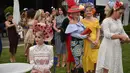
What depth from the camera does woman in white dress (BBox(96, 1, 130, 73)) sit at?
6285 mm

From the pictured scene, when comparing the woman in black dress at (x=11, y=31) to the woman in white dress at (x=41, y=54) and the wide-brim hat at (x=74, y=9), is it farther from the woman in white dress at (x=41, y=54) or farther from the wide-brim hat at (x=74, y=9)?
the woman in white dress at (x=41, y=54)

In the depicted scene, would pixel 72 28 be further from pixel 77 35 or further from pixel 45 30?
pixel 45 30

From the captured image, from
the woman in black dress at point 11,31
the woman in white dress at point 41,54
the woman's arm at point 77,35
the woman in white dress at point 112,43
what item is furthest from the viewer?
the woman in black dress at point 11,31

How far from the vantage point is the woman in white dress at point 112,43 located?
6.29m

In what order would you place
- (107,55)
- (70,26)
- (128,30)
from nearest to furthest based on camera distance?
(107,55) → (70,26) → (128,30)

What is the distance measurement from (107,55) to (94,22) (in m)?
1.37

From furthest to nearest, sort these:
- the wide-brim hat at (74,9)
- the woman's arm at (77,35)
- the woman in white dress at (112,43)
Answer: the wide-brim hat at (74,9) < the woman's arm at (77,35) < the woman in white dress at (112,43)

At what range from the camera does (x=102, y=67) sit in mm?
6570

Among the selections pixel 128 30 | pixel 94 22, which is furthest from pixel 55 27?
pixel 128 30

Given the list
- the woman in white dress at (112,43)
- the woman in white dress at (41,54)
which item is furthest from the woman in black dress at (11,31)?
the woman in white dress at (41,54)

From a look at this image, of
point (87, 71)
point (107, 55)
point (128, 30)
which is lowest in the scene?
point (128, 30)

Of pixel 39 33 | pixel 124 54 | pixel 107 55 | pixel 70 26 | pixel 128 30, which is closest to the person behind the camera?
pixel 39 33

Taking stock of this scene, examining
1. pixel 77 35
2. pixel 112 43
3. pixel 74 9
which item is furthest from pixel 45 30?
pixel 74 9

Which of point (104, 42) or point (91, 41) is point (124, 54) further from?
point (104, 42)
